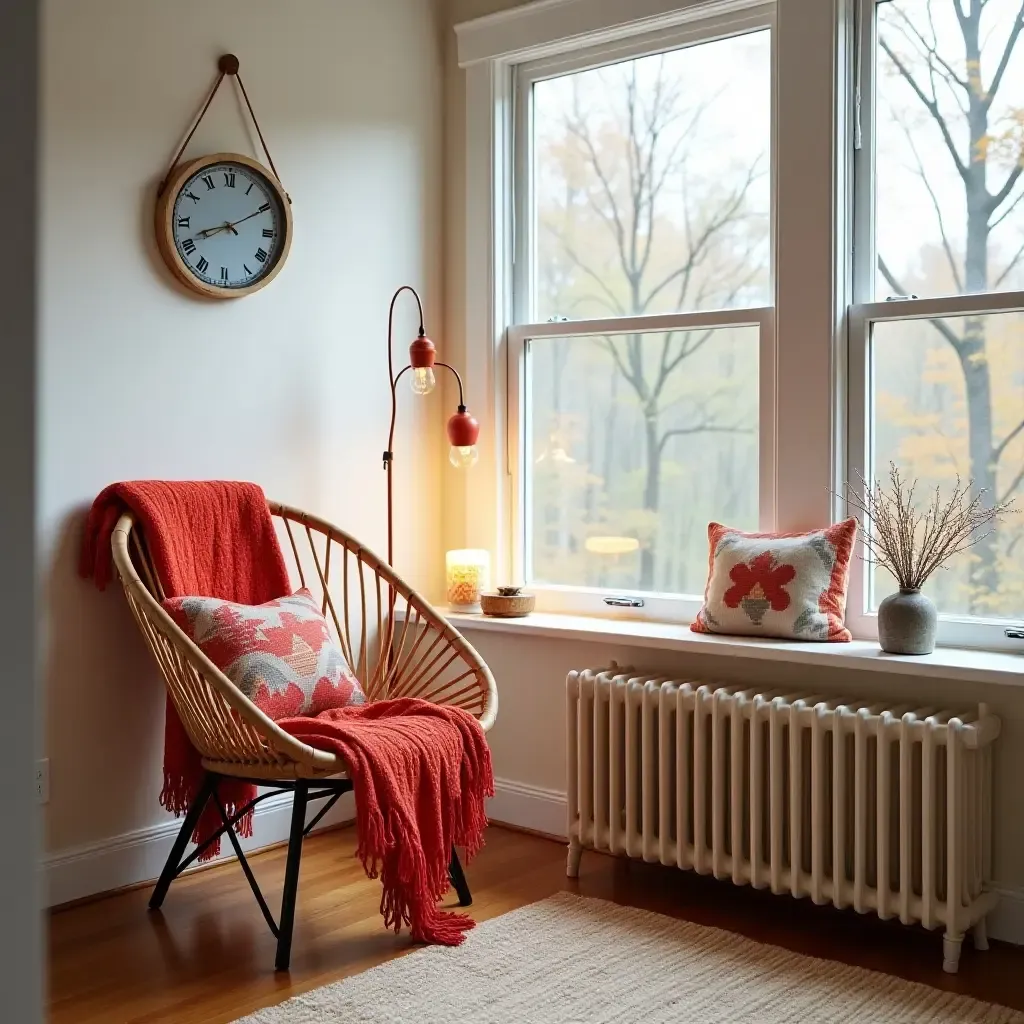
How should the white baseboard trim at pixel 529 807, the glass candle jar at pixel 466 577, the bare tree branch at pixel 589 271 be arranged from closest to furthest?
the white baseboard trim at pixel 529 807 → the bare tree branch at pixel 589 271 → the glass candle jar at pixel 466 577

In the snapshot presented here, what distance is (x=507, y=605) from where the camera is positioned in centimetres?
351

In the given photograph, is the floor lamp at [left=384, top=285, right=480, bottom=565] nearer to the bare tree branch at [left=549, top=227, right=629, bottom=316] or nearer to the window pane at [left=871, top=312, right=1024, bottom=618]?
the bare tree branch at [left=549, top=227, right=629, bottom=316]

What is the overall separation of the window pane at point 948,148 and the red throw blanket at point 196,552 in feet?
5.63

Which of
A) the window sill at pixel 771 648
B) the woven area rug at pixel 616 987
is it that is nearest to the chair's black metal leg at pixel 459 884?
the woven area rug at pixel 616 987

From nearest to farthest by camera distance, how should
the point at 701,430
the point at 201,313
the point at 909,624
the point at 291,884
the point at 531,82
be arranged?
the point at 291,884
the point at 909,624
the point at 201,313
the point at 701,430
the point at 531,82

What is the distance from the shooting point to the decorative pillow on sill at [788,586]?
2.93 meters

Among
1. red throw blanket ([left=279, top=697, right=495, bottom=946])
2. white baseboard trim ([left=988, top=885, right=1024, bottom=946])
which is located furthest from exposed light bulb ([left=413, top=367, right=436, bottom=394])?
white baseboard trim ([left=988, top=885, right=1024, bottom=946])

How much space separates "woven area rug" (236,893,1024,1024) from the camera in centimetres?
227

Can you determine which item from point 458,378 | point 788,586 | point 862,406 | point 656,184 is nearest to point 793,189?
point 656,184

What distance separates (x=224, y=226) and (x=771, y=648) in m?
1.80

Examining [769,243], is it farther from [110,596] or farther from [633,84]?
[110,596]

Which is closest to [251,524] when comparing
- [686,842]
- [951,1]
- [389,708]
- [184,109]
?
[389,708]

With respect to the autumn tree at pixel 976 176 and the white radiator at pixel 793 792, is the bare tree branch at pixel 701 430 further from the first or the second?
the white radiator at pixel 793 792

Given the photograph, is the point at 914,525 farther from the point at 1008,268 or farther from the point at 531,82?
the point at 531,82
